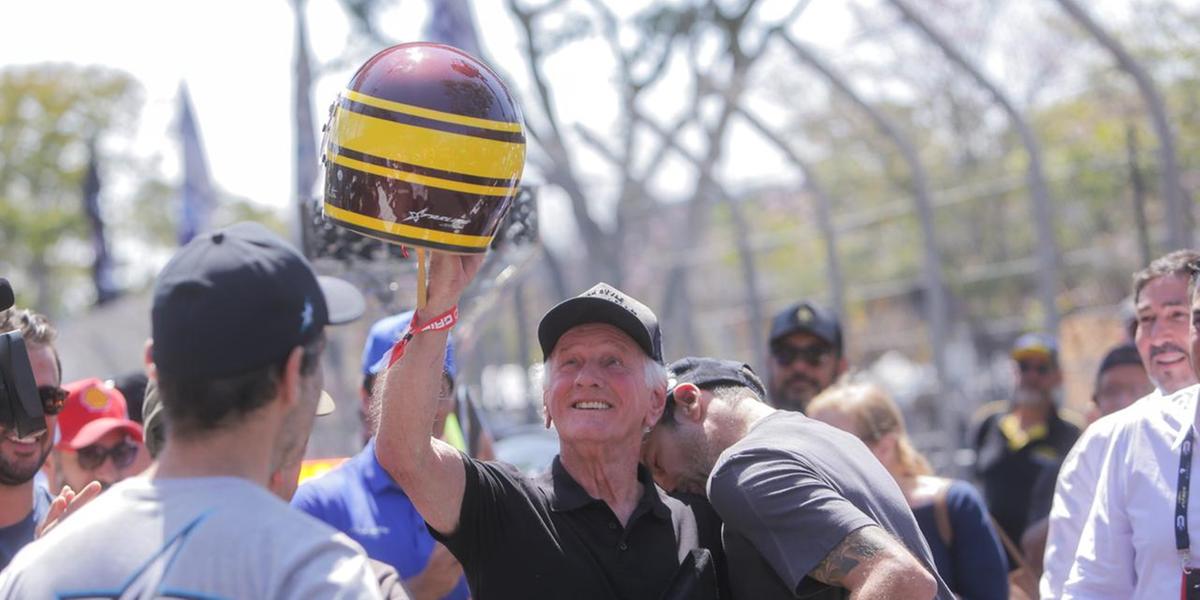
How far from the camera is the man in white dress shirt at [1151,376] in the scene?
162 inches

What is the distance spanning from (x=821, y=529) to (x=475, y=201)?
1011 mm

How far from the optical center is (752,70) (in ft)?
A: 56.5

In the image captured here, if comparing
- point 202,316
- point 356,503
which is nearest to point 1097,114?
point 356,503

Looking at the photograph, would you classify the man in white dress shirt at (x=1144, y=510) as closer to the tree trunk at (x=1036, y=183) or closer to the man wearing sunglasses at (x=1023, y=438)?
the man wearing sunglasses at (x=1023, y=438)

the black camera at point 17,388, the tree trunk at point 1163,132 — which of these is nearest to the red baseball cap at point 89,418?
the black camera at point 17,388

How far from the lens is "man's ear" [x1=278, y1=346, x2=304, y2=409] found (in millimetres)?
2268

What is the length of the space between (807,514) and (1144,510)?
113 cm

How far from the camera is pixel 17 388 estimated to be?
3.78m

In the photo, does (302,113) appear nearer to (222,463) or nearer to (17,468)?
(17,468)

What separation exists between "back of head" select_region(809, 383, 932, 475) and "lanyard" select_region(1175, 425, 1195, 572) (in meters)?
1.57

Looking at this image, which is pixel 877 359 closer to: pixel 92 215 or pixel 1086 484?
pixel 1086 484

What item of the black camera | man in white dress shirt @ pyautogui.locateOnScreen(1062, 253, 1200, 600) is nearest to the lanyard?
man in white dress shirt @ pyautogui.locateOnScreen(1062, 253, 1200, 600)

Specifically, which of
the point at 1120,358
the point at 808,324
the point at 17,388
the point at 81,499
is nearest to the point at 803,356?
the point at 808,324

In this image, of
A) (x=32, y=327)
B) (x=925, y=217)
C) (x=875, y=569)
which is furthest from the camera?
(x=925, y=217)
